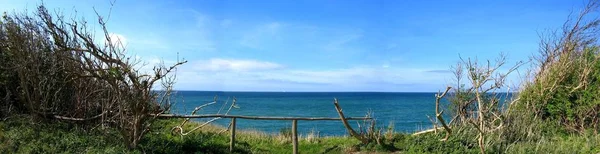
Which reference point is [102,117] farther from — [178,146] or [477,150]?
[477,150]

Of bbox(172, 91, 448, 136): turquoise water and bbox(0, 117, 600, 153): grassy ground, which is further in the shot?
bbox(172, 91, 448, 136): turquoise water

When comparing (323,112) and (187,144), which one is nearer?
(187,144)

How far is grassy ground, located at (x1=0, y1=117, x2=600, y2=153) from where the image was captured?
320 inches

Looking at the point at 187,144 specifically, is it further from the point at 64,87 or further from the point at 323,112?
the point at 323,112

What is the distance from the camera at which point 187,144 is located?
9.71 meters

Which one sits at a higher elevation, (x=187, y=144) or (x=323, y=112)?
(x=187, y=144)

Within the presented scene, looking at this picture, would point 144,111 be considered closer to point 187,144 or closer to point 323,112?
point 187,144

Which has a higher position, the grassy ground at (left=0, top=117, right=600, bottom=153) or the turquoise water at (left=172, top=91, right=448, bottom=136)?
the grassy ground at (left=0, top=117, right=600, bottom=153)

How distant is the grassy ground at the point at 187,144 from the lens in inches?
320

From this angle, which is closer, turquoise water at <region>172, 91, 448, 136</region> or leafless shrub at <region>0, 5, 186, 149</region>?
leafless shrub at <region>0, 5, 186, 149</region>

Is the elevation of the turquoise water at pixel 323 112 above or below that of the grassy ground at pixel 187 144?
below

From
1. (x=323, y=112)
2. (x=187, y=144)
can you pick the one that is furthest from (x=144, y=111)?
(x=323, y=112)

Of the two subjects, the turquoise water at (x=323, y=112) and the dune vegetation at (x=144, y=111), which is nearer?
the dune vegetation at (x=144, y=111)

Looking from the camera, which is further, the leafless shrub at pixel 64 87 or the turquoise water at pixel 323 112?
the turquoise water at pixel 323 112
